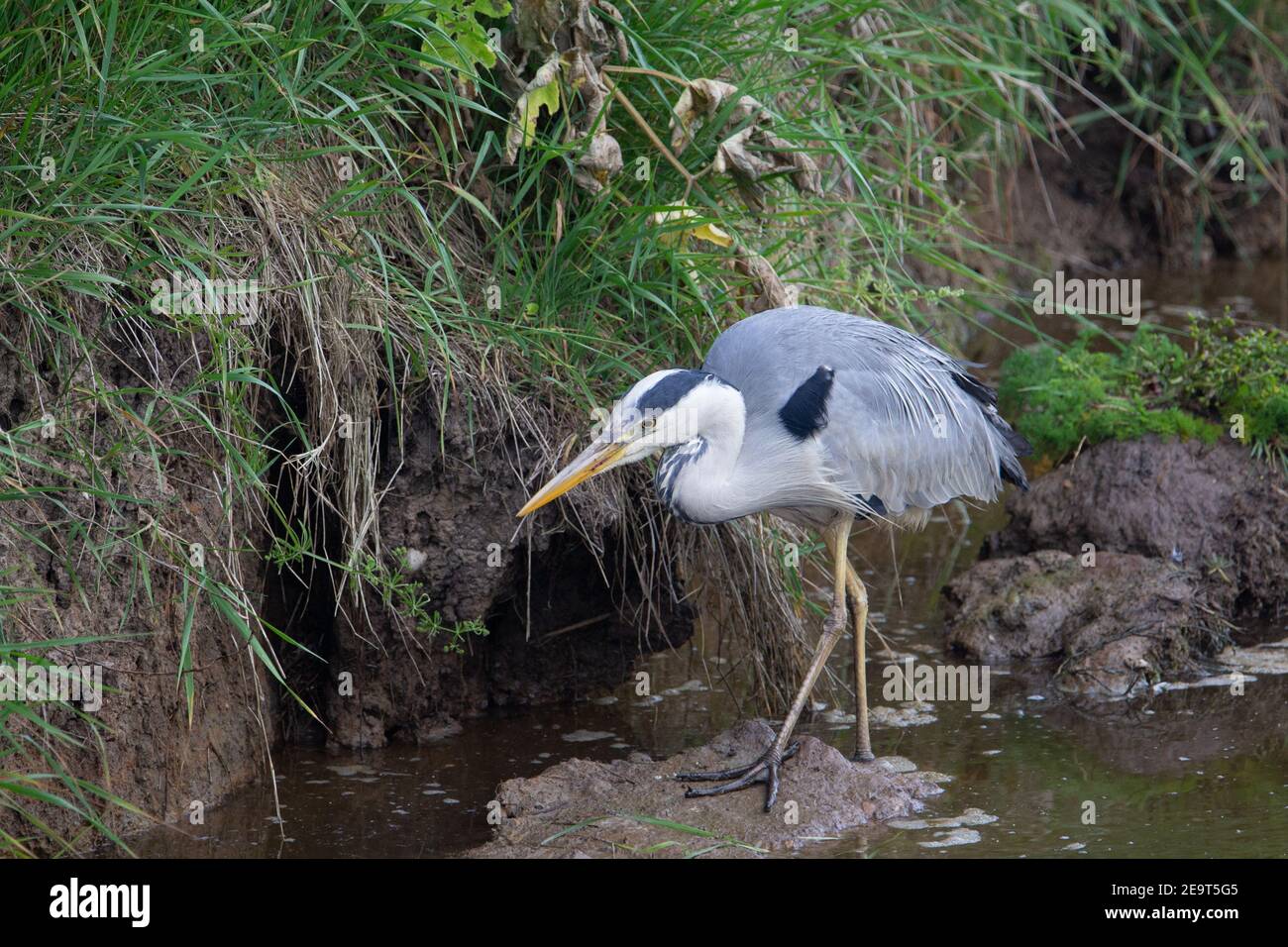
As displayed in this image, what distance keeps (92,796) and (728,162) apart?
102 inches

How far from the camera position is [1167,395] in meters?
6.21

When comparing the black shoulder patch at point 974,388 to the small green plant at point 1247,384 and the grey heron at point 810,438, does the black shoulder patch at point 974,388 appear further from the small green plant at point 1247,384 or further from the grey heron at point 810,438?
the small green plant at point 1247,384

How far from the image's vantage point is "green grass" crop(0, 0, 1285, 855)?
Answer: 13.1 feet

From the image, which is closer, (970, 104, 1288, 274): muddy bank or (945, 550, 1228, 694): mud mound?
(945, 550, 1228, 694): mud mound

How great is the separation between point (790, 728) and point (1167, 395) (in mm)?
2649

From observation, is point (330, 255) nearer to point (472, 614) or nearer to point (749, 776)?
point (472, 614)

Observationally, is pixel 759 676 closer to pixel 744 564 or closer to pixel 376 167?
pixel 744 564

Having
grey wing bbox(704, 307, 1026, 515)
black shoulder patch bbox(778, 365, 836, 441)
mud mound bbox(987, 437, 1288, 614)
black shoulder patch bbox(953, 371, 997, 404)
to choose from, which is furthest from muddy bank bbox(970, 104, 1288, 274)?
black shoulder patch bbox(778, 365, 836, 441)

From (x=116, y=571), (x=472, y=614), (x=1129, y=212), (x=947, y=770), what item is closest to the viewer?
(x=116, y=571)

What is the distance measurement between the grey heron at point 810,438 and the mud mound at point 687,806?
7cm

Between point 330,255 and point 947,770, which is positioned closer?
point 330,255

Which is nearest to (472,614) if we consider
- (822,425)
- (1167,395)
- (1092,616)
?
(822,425)

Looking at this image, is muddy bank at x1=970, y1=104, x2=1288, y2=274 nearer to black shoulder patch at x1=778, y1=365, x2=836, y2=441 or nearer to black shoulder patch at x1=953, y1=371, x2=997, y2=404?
black shoulder patch at x1=953, y1=371, x2=997, y2=404

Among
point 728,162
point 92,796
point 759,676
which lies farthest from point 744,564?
point 92,796
